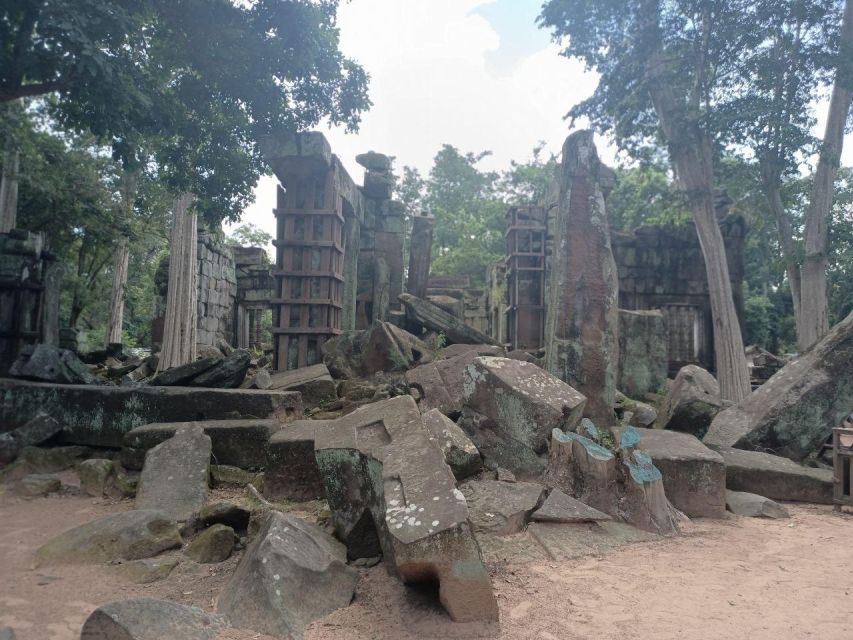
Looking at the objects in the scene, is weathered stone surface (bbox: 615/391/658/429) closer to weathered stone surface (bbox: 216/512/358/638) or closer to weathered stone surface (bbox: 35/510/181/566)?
weathered stone surface (bbox: 216/512/358/638)

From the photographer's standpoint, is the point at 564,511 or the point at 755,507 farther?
the point at 755,507

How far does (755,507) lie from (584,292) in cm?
276

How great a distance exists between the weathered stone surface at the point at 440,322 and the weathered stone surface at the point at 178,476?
229 inches

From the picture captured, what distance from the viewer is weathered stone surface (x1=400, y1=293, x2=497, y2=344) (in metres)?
10.1

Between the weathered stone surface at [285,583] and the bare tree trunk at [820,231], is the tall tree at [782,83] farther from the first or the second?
the weathered stone surface at [285,583]

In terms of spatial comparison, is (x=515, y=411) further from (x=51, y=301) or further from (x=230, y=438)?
(x=51, y=301)

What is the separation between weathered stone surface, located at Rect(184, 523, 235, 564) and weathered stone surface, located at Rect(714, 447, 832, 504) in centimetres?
418

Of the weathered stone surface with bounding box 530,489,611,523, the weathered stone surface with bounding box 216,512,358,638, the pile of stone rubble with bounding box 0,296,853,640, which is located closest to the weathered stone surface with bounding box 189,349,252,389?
the pile of stone rubble with bounding box 0,296,853,640

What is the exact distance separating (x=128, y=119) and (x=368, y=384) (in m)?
4.41

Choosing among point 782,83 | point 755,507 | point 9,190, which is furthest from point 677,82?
point 9,190

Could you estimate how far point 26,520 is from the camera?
13.3 feet

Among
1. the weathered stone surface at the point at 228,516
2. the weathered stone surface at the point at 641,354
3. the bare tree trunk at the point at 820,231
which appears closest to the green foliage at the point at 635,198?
the bare tree trunk at the point at 820,231

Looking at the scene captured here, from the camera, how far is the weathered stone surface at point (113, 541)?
10.7 ft

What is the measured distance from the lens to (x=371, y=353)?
803 cm
